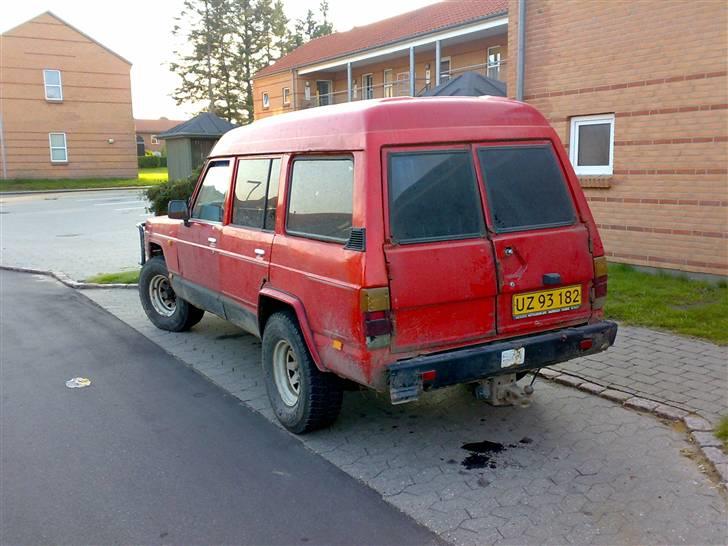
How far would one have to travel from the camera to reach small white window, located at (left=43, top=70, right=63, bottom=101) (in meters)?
42.3

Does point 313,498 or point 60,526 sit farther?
point 313,498

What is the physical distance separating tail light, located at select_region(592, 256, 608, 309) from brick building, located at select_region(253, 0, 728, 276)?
15.3 ft

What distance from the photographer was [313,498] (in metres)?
3.78

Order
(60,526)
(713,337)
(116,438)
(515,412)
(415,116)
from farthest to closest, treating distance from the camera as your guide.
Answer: (713,337) < (515,412) < (116,438) < (415,116) < (60,526)

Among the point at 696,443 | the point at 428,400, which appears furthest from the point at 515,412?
the point at 696,443

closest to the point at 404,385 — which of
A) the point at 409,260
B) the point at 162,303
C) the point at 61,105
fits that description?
the point at 409,260

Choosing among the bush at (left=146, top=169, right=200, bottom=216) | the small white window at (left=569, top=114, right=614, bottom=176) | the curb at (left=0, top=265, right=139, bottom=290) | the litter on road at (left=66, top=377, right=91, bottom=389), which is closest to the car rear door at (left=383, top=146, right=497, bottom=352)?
the litter on road at (left=66, top=377, right=91, bottom=389)

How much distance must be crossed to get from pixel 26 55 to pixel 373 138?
45.0 m

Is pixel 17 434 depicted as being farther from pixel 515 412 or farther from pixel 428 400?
pixel 515 412

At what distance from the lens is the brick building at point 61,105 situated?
4100 cm

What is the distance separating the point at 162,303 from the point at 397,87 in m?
25.7

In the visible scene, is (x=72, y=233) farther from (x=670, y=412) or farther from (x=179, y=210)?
(x=670, y=412)

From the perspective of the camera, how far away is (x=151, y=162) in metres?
60.6

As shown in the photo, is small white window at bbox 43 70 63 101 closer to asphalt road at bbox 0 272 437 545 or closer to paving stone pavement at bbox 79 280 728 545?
asphalt road at bbox 0 272 437 545
